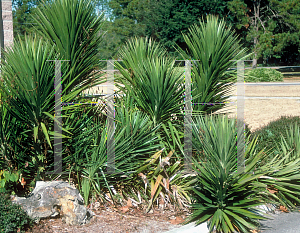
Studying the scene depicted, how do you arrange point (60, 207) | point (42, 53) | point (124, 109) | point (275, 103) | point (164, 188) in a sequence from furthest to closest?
point (275, 103), point (124, 109), point (164, 188), point (42, 53), point (60, 207)

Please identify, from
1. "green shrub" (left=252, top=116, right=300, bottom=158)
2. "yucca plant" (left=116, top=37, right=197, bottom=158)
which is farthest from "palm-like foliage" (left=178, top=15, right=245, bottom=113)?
"green shrub" (left=252, top=116, right=300, bottom=158)

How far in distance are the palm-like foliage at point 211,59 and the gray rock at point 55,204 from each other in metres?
2.80

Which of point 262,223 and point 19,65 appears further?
point 262,223

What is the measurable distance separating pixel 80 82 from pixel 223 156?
240 centimetres

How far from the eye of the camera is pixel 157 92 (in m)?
5.54

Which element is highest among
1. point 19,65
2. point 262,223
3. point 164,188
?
point 19,65

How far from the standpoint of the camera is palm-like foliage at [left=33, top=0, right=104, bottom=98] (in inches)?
200

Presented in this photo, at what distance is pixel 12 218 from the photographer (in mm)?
3871

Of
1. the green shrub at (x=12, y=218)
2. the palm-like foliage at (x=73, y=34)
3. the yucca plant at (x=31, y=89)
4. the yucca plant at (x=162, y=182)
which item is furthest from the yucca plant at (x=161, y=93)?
the green shrub at (x=12, y=218)

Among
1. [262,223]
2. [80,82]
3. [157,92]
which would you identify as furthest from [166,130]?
[262,223]

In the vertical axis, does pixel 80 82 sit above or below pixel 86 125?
above

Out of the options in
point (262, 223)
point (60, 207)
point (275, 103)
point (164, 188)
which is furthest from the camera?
point (275, 103)

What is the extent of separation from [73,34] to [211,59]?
2.46m

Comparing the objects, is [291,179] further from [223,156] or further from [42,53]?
[42,53]
